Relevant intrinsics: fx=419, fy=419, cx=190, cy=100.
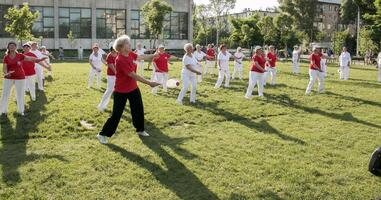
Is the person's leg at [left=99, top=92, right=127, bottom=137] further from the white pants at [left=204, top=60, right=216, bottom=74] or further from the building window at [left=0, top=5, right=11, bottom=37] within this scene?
the building window at [left=0, top=5, right=11, bottom=37]

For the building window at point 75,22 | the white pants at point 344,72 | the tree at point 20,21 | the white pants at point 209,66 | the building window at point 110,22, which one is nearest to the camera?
the white pants at point 344,72

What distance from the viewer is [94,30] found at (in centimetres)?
5906

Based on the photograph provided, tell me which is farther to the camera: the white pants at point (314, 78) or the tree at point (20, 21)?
the tree at point (20, 21)

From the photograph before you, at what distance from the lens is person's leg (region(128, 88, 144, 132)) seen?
8562 mm

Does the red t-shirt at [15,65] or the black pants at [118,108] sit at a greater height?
the red t-shirt at [15,65]

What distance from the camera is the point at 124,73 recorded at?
27.3 feet

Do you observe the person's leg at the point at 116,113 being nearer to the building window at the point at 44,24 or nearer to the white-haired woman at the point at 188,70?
the white-haired woman at the point at 188,70

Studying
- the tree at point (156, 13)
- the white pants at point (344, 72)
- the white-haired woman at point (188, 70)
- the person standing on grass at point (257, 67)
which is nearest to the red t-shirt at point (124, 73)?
the white-haired woman at point (188, 70)

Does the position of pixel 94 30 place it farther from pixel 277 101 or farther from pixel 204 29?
pixel 277 101

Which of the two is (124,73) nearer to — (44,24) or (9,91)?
(9,91)

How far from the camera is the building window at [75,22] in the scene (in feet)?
189

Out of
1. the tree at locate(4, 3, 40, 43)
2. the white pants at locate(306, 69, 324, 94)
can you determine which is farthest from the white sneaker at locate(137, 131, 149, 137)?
the tree at locate(4, 3, 40, 43)

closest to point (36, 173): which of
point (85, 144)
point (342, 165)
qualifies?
point (85, 144)

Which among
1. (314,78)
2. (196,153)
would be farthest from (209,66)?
(196,153)
